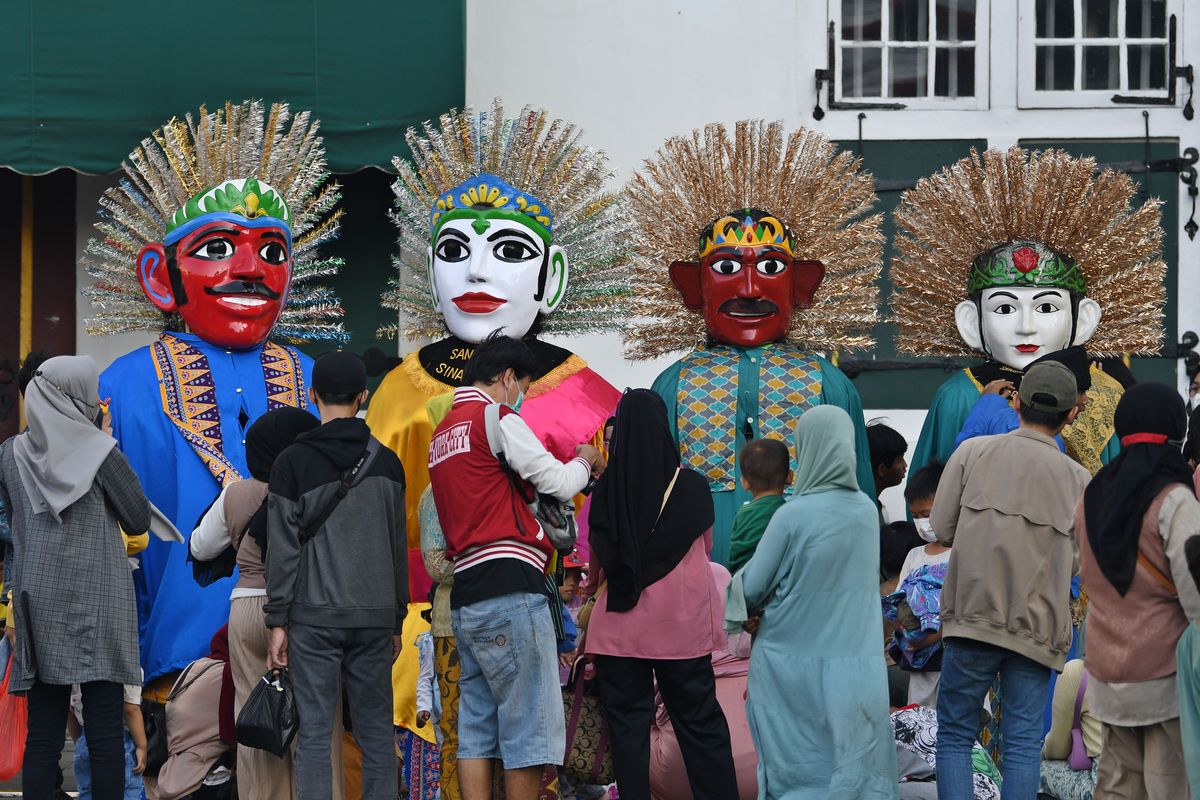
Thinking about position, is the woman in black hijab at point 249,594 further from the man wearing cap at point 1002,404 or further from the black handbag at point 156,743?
the man wearing cap at point 1002,404

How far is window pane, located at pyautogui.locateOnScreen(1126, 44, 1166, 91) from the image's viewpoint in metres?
9.84

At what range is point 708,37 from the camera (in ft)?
32.1

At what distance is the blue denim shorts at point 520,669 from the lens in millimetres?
5492

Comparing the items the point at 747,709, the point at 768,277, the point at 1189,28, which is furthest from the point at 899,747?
the point at 1189,28

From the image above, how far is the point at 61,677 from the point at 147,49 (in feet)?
14.1

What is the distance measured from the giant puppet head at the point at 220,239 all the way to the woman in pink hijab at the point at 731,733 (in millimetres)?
2480

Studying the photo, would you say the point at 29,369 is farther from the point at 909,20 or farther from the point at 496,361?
the point at 909,20

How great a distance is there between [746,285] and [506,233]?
3.27 ft

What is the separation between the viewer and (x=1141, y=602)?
534 centimetres

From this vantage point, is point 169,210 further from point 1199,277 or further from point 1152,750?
point 1199,277

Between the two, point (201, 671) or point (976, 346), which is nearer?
point (201, 671)

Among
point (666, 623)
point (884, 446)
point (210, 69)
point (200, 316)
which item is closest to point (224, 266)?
point (200, 316)

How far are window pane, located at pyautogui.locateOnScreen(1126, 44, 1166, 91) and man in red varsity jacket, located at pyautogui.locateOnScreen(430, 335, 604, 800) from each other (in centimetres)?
549

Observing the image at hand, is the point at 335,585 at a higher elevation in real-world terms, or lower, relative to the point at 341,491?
lower
